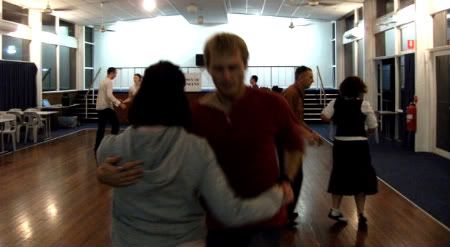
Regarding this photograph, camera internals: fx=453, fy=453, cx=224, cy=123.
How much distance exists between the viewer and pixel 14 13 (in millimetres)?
12102

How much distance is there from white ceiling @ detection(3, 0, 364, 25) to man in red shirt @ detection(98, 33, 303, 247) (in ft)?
37.8

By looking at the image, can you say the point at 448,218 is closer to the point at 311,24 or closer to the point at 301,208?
the point at 301,208

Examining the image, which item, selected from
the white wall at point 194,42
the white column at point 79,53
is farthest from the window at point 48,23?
the white wall at point 194,42

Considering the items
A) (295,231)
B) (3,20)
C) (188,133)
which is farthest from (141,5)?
(188,133)

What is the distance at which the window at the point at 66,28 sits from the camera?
50.0ft

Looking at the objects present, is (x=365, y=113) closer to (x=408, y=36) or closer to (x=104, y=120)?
(x=104, y=120)

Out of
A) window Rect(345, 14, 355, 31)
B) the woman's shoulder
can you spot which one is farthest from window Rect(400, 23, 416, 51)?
the woman's shoulder

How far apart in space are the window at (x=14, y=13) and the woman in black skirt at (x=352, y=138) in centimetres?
1016

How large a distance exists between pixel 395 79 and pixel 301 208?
6.54m

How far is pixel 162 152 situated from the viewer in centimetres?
133

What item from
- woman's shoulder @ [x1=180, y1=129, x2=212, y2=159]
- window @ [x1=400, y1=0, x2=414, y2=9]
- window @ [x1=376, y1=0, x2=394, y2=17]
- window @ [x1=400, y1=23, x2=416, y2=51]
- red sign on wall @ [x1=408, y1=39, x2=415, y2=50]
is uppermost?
window @ [x1=376, y1=0, x2=394, y2=17]

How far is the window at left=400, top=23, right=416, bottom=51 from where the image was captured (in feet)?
29.9

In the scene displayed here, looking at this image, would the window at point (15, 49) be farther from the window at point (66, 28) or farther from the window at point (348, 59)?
the window at point (348, 59)

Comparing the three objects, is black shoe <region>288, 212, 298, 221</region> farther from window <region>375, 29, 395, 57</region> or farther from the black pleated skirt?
window <region>375, 29, 395, 57</region>
